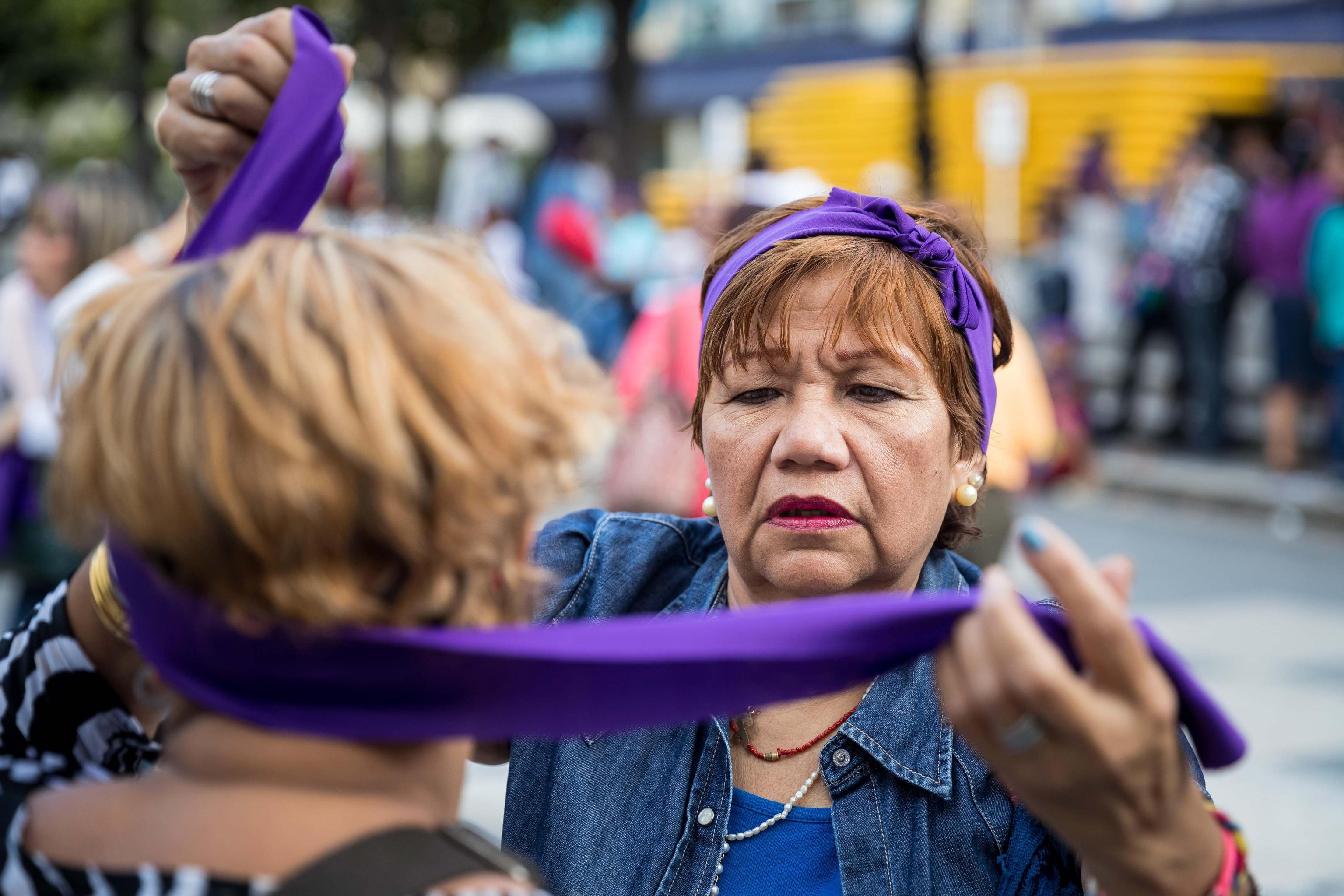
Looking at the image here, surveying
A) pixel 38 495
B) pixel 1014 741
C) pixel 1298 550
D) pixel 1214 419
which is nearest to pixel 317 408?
pixel 1014 741

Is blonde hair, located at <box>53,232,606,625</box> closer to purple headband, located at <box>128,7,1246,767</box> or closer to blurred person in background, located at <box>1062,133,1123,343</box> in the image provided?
purple headband, located at <box>128,7,1246,767</box>

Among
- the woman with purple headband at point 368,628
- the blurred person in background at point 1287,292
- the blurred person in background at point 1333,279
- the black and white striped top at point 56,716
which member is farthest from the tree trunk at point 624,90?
A: the woman with purple headband at point 368,628

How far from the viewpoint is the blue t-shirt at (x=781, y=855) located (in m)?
1.86

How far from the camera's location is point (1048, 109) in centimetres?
2150

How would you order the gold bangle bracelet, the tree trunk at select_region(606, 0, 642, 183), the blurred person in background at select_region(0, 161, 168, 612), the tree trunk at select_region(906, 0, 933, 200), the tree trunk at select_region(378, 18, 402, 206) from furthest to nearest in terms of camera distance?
the tree trunk at select_region(378, 18, 402, 206) → the tree trunk at select_region(606, 0, 642, 183) → the tree trunk at select_region(906, 0, 933, 200) → the blurred person in background at select_region(0, 161, 168, 612) → the gold bangle bracelet

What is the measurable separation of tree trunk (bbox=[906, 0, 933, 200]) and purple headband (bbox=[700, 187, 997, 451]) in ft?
36.3

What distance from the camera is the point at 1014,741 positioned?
1.24 m

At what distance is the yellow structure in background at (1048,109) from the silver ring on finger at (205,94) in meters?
15.3

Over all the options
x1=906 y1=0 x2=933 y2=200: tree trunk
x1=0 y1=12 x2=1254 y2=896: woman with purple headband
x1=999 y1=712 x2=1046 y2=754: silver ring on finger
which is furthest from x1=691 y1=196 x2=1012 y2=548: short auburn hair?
x1=906 y1=0 x2=933 y2=200: tree trunk

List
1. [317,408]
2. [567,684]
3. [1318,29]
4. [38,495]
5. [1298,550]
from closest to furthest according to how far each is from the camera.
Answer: [317,408]
[567,684]
[38,495]
[1298,550]
[1318,29]

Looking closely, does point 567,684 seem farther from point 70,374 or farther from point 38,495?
point 38,495

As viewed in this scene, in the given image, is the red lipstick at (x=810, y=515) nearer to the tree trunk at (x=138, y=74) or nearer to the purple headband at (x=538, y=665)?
the purple headband at (x=538, y=665)

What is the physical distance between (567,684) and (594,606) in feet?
2.73

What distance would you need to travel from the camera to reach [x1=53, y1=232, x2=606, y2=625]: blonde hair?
117cm
